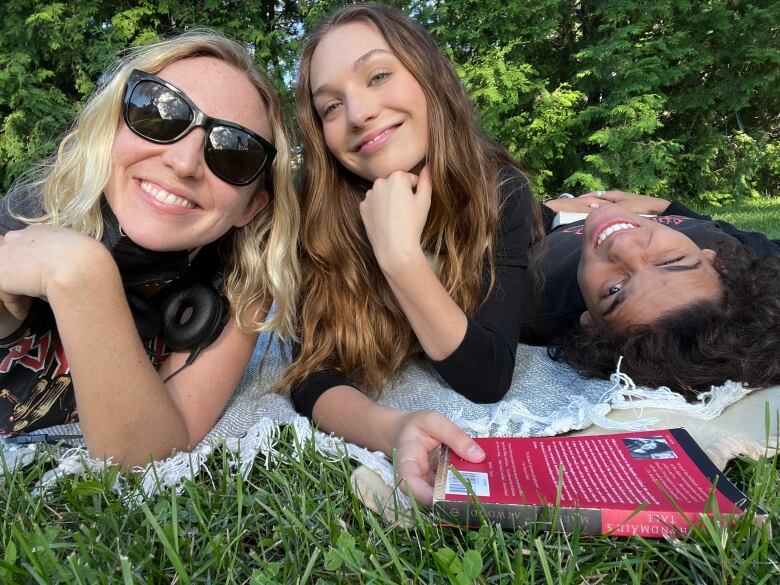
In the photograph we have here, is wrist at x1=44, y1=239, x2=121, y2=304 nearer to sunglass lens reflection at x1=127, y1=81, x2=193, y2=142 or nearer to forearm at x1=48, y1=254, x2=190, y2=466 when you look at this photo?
forearm at x1=48, y1=254, x2=190, y2=466

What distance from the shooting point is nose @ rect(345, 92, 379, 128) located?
2082mm

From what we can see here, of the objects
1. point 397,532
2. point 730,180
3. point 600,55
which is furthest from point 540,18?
point 397,532

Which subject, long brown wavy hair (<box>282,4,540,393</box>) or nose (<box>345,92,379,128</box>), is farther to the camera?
long brown wavy hair (<box>282,4,540,393</box>)

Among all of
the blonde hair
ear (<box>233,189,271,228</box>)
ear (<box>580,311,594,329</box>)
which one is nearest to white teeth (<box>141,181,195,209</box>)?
the blonde hair

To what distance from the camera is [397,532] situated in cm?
128

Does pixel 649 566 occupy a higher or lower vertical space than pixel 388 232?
lower

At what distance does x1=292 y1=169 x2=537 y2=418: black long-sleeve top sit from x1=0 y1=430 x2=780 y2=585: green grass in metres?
0.74

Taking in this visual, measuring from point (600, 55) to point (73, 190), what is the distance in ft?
29.6

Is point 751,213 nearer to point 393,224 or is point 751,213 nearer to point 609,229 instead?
point 609,229

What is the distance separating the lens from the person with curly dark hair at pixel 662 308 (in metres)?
2.09

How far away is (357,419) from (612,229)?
5.37 feet

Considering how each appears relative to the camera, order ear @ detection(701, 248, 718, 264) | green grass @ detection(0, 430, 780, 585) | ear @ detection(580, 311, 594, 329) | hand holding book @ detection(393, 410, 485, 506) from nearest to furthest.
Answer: green grass @ detection(0, 430, 780, 585)
hand holding book @ detection(393, 410, 485, 506)
ear @ detection(701, 248, 718, 264)
ear @ detection(580, 311, 594, 329)

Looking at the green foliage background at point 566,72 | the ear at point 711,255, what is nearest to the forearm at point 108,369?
the ear at point 711,255

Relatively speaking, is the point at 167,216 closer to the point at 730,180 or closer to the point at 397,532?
the point at 397,532
